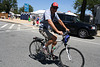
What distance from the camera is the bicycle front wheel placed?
9.41 ft

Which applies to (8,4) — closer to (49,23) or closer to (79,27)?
(79,27)

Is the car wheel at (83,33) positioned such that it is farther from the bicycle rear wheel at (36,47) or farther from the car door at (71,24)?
the bicycle rear wheel at (36,47)

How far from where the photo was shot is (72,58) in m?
3.02

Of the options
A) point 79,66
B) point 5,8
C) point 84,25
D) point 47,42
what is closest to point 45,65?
point 47,42

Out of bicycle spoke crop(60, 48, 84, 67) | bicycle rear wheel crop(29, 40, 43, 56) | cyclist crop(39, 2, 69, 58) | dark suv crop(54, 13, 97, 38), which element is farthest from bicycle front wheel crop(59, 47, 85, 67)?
dark suv crop(54, 13, 97, 38)

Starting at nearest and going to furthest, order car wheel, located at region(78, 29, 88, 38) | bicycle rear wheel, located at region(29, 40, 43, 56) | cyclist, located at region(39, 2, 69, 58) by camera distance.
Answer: cyclist, located at region(39, 2, 69, 58) < bicycle rear wheel, located at region(29, 40, 43, 56) < car wheel, located at region(78, 29, 88, 38)

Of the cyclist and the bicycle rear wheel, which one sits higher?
the cyclist

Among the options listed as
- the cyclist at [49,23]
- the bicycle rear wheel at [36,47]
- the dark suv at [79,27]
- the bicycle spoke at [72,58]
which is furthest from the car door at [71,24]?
the bicycle spoke at [72,58]

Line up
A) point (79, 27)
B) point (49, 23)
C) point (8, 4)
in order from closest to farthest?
point (49, 23) < point (79, 27) < point (8, 4)

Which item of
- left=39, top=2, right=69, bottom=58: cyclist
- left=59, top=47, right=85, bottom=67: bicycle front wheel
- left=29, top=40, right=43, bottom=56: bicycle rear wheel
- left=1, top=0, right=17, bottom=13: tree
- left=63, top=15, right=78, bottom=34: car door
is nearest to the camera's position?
left=59, top=47, right=85, bottom=67: bicycle front wheel

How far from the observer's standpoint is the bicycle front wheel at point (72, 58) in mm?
2868

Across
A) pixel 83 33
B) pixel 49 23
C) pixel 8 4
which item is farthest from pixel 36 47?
pixel 8 4

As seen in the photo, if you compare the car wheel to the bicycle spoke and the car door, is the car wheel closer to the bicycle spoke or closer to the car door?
the car door

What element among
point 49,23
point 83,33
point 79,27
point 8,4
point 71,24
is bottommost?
point 83,33
